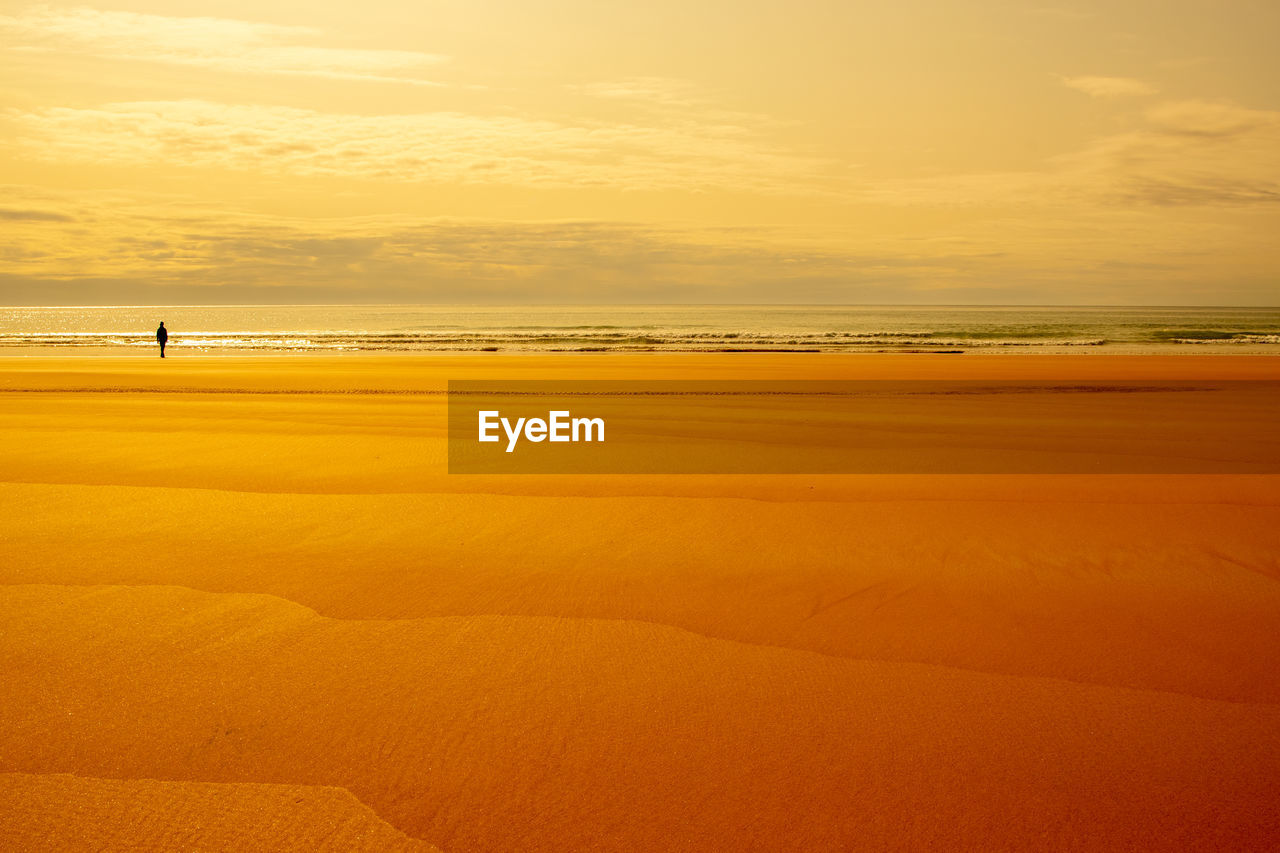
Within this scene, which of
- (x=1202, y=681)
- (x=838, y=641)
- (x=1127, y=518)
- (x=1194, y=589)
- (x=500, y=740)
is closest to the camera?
(x=500, y=740)

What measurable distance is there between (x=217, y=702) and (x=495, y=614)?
4.38 ft

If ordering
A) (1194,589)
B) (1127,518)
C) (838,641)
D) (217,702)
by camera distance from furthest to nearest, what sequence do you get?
(1127,518)
(1194,589)
(838,641)
(217,702)

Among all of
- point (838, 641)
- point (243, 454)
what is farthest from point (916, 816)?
point (243, 454)

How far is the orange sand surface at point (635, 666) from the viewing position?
269 centimetres

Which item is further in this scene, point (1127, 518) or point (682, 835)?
point (1127, 518)

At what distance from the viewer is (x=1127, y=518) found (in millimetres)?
6328

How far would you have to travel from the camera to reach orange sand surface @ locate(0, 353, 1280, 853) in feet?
8.82

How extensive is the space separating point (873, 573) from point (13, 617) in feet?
14.7

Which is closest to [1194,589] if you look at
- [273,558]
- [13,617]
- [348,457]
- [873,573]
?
[873,573]

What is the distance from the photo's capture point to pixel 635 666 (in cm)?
370

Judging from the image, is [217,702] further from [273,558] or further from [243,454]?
A: [243,454]

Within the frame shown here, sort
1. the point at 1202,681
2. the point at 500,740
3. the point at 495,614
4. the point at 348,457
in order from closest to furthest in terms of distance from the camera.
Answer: the point at 500,740
the point at 1202,681
the point at 495,614
the point at 348,457

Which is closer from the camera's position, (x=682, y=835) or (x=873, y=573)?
(x=682, y=835)

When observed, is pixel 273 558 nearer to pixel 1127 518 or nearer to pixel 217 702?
pixel 217 702
